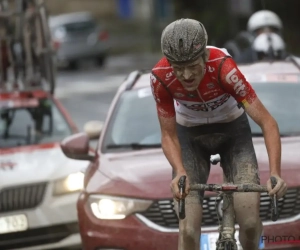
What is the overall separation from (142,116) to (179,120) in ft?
6.85

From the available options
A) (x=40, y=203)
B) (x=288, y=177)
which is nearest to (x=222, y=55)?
(x=288, y=177)

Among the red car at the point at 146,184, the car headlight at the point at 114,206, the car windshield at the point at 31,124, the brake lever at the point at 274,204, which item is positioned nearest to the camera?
the brake lever at the point at 274,204

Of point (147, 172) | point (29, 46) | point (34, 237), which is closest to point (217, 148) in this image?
point (147, 172)

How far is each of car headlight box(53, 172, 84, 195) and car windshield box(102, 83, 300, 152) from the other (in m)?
1.13

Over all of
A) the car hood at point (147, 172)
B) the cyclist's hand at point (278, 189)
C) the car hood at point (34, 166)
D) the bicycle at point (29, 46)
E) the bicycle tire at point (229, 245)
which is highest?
the cyclist's hand at point (278, 189)

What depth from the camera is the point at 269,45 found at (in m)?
14.3

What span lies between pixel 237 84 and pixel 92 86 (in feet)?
87.7

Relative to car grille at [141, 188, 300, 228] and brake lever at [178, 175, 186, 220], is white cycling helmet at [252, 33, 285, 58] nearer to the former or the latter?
car grille at [141, 188, 300, 228]

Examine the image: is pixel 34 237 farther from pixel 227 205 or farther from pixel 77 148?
pixel 227 205

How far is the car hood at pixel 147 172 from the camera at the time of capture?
7.52 metres

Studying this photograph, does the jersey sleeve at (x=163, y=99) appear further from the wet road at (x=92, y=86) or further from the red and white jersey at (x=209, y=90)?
the wet road at (x=92, y=86)

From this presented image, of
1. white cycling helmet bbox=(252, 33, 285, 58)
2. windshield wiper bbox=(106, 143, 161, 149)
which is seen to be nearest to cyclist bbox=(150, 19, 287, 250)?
windshield wiper bbox=(106, 143, 161, 149)

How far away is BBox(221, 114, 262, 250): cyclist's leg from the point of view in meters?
6.26

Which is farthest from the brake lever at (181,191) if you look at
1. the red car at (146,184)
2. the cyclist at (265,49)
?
the cyclist at (265,49)
